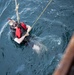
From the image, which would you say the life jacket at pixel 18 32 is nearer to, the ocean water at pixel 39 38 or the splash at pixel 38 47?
the ocean water at pixel 39 38

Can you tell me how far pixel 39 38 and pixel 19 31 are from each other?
4.36 feet

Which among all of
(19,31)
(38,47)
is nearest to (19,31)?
(19,31)

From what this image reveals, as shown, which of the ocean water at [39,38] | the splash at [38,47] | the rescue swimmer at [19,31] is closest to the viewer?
the ocean water at [39,38]

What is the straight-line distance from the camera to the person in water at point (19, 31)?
40.5ft

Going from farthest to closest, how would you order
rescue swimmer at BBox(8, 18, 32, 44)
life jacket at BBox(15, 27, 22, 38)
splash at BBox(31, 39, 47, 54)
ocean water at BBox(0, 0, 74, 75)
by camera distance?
rescue swimmer at BBox(8, 18, 32, 44)
life jacket at BBox(15, 27, 22, 38)
splash at BBox(31, 39, 47, 54)
ocean water at BBox(0, 0, 74, 75)

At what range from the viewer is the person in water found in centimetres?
1235

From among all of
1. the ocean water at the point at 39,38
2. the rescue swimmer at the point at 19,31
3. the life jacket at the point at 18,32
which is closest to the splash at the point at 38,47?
the ocean water at the point at 39,38

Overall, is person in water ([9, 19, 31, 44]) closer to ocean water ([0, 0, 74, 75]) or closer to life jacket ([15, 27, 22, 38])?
life jacket ([15, 27, 22, 38])

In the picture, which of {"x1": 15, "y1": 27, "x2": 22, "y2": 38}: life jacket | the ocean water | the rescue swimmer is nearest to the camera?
the ocean water

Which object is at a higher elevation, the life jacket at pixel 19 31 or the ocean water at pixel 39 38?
the life jacket at pixel 19 31

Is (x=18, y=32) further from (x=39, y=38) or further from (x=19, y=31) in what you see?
(x=39, y=38)

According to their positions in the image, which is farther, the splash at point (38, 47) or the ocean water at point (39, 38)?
the splash at point (38, 47)

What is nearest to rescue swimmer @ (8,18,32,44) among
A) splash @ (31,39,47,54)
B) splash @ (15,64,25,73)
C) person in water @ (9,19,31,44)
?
person in water @ (9,19,31,44)

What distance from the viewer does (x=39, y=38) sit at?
1263 cm
